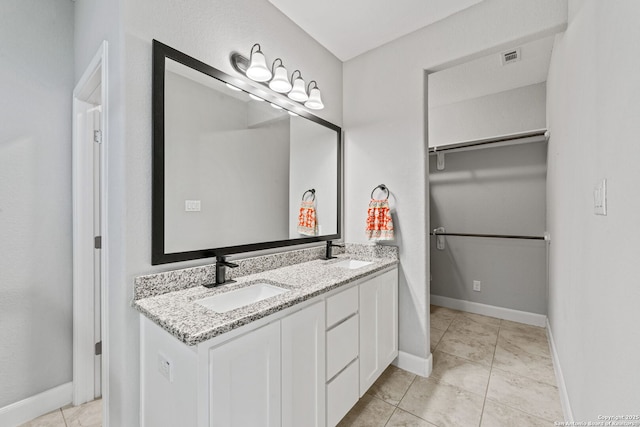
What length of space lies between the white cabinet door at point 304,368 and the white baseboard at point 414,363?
3.38ft

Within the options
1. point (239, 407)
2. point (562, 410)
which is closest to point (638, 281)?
point (239, 407)

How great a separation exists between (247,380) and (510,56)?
121 inches

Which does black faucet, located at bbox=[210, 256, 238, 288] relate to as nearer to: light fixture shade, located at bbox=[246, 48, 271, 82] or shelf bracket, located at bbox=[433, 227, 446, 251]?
light fixture shade, located at bbox=[246, 48, 271, 82]

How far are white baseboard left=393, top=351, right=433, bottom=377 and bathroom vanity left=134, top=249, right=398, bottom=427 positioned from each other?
21.5 inches

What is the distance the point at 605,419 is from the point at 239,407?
4.12 feet

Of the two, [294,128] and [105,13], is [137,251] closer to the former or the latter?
[105,13]

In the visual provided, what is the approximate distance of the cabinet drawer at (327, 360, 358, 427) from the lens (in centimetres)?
Result: 143

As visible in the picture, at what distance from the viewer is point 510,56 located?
2379 mm

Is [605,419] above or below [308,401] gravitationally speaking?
above

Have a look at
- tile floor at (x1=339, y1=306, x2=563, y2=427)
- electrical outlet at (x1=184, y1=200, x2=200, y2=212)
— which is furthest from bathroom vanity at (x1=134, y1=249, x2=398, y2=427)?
electrical outlet at (x1=184, y1=200, x2=200, y2=212)

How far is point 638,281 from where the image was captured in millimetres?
688

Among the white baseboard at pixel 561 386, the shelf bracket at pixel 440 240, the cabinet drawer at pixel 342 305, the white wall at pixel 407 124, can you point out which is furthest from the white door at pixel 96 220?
the shelf bracket at pixel 440 240

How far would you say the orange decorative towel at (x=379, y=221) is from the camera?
2.12 m

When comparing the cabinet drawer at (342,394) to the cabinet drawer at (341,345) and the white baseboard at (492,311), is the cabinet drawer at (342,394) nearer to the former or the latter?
the cabinet drawer at (341,345)
